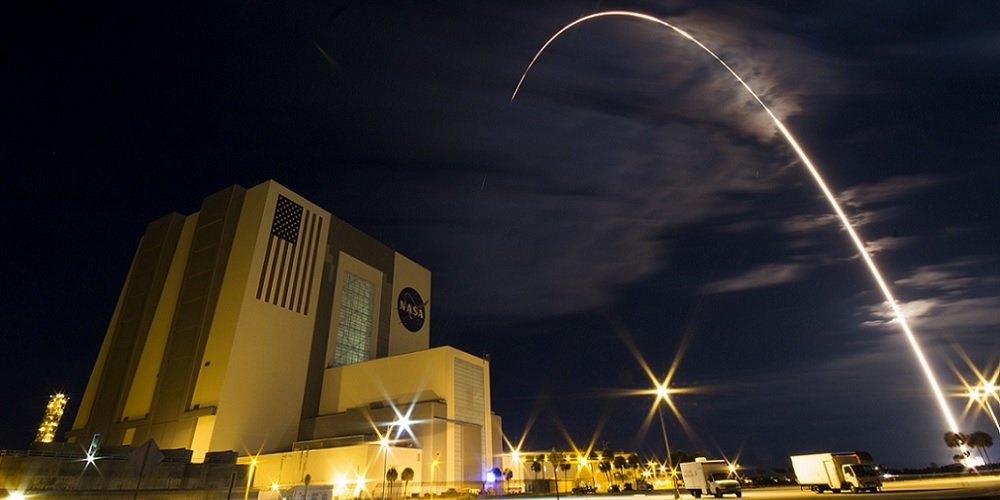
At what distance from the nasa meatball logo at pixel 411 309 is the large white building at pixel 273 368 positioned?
8.68 meters

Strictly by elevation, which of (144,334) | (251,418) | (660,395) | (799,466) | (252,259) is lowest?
(799,466)

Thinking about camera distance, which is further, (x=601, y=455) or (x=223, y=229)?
(x=601, y=455)

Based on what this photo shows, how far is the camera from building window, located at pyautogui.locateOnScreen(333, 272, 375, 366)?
67562mm

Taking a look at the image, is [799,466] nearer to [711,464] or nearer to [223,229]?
[711,464]

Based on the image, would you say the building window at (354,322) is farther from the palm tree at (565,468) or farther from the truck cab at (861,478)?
the truck cab at (861,478)

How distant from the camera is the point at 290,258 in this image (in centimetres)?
6081

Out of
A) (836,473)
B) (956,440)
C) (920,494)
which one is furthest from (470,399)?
(956,440)

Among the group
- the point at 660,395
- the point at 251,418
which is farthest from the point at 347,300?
the point at 660,395

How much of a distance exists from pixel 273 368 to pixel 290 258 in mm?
13741

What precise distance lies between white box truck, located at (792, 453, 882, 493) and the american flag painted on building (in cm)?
5436

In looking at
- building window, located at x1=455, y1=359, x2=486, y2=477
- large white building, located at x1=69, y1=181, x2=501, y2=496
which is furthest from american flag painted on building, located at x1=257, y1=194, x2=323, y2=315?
building window, located at x1=455, y1=359, x2=486, y2=477

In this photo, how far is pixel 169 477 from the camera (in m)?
32.2

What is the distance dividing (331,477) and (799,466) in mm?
41446

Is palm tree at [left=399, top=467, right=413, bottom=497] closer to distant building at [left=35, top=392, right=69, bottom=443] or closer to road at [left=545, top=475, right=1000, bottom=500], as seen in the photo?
road at [left=545, top=475, right=1000, bottom=500]
